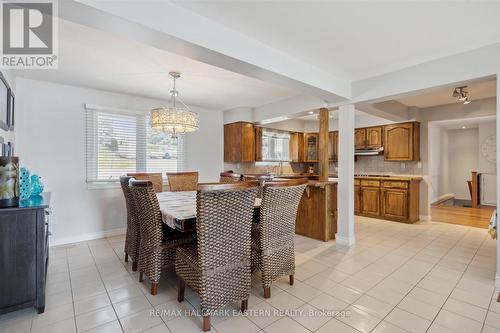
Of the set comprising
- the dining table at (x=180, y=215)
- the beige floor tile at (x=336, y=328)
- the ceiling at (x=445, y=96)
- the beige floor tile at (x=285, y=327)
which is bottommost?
the beige floor tile at (x=285, y=327)

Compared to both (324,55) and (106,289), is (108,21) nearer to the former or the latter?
(324,55)

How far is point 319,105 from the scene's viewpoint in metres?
3.95

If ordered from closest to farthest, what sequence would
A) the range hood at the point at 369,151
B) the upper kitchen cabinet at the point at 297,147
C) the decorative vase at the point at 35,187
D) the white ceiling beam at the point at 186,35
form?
the white ceiling beam at the point at 186,35 → the decorative vase at the point at 35,187 → the range hood at the point at 369,151 → the upper kitchen cabinet at the point at 297,147

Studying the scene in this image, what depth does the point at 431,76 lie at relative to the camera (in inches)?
110

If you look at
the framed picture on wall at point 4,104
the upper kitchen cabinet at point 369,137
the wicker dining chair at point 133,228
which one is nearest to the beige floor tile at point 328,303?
the wicker dining chair at point 133,228

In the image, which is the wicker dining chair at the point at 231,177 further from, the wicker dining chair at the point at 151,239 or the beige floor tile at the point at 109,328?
the beige floor tile at the point at 109,328

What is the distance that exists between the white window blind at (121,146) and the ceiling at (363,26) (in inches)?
112

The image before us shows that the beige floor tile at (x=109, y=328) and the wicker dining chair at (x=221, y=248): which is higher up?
the wicker dining chair at (x=221, y=248)

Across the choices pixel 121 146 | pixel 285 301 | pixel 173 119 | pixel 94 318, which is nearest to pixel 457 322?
pixel 285 301

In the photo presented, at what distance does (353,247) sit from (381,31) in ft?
8.88

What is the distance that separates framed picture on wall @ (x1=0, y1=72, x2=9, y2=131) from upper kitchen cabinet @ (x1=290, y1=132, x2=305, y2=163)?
17.8ft

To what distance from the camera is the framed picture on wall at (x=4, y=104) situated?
2.36 metres

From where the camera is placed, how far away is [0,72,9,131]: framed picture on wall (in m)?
2.36

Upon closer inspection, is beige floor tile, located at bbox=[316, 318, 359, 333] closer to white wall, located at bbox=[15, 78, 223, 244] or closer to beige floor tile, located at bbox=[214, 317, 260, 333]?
beige floor tile, located at bbox=[214, 317, 260, 333]
